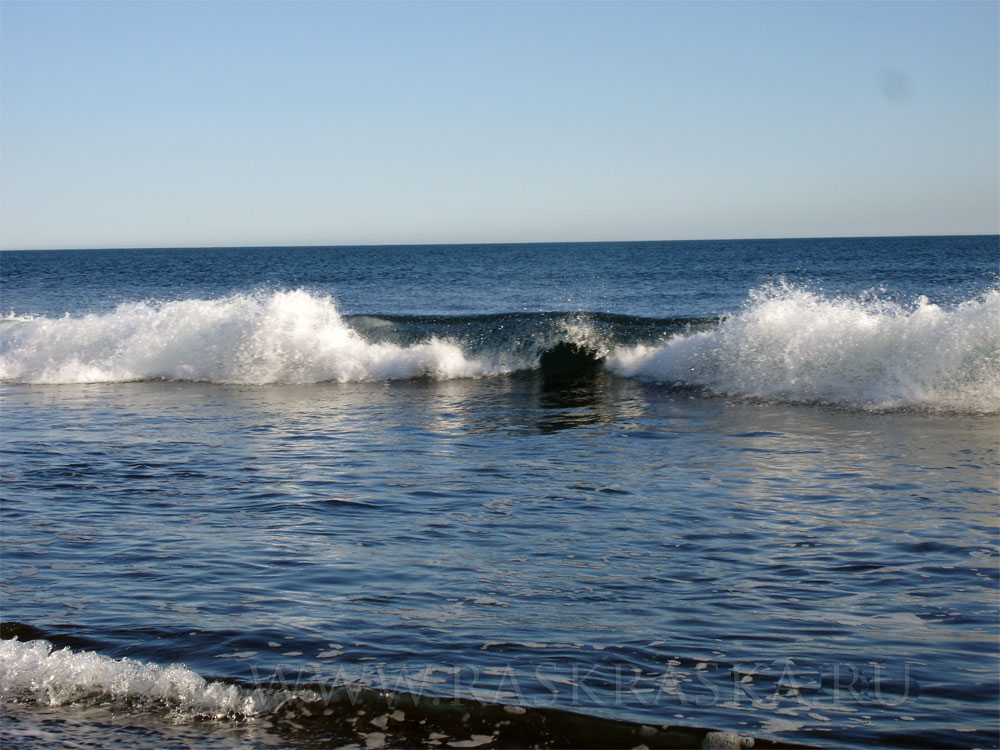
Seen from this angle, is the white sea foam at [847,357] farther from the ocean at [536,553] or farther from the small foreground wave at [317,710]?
the small foreground wave at [317,710]

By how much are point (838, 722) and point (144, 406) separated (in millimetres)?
12643

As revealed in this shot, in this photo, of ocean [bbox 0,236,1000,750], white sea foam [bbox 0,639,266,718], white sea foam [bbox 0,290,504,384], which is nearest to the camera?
ocean [bbox 0,236,1000,750]

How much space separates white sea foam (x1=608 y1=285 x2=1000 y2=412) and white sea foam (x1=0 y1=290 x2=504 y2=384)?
4323 millimetres

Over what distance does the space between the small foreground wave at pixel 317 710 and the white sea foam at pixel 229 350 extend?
12928mm

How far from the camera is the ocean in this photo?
434cm

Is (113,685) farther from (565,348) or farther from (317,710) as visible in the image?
(565,348)

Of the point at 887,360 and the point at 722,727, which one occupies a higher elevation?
the point at 887,360

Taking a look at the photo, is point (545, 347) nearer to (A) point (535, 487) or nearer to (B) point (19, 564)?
(A) point (535, 487)

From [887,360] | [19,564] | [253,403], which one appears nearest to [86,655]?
[19,564]

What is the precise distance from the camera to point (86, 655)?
15.9ft

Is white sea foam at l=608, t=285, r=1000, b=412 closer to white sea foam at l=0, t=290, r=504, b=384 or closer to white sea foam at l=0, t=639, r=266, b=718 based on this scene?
white sea foam at l=0, t=290, r=504, b=384

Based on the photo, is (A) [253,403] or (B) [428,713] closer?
(B) [428,713]

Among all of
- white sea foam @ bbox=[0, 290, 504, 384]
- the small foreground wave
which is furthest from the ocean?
white sea foam @ bbox=[0, 290, 504, 384]

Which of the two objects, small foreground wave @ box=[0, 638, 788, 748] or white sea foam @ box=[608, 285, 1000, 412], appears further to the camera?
white sea foam @ box=[608, 285, 1000, 412]
